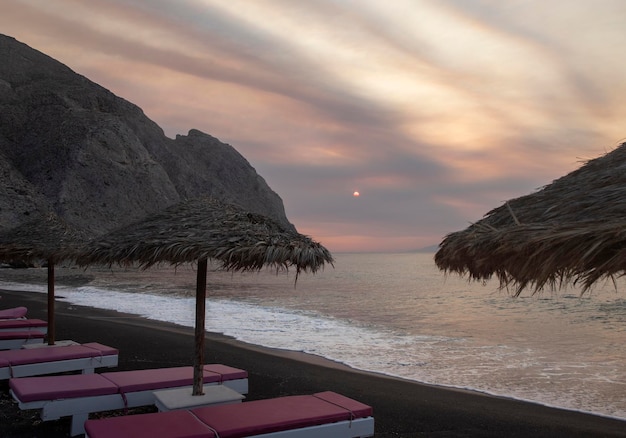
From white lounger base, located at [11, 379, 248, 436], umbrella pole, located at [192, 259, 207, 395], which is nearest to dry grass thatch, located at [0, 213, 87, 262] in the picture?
white lounger base, located at [11, 379, 248, 436]

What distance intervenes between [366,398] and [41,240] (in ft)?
18.0

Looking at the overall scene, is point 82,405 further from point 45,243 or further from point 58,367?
point 45,243

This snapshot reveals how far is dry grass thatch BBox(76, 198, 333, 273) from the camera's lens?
5113 millimetres

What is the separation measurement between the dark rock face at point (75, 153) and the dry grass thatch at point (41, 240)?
169 ft

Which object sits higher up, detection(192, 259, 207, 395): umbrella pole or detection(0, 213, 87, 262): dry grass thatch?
detection(0, 213, 87, 262): dry grass thatch

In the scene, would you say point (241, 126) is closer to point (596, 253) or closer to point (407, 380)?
point (407, 380)

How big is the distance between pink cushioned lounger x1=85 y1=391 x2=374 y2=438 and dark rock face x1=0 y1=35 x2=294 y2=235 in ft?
188

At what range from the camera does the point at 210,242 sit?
16.9 ft

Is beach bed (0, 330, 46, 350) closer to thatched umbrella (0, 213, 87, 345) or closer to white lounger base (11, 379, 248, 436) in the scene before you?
thatched umbrella (0, 213, 87, 345)

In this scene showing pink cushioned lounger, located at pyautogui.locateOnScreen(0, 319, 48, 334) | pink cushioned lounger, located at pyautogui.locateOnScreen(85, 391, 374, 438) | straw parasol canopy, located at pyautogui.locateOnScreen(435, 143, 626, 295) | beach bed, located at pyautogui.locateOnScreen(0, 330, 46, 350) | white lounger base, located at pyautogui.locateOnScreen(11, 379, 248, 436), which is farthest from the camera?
pink cushioned lounger, located at pyautogui.locateOnScreen(0, 319, 48, 334)

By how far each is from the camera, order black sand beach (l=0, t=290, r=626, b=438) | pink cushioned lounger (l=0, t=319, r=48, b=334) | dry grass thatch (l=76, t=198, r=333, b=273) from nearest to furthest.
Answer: dry grass thatch (l=76, t=198, r=333, b=273)
black sand beach (l=0, t=290, r=626, b=438)
pink cushioned lounger (l=0, t=319, r=48, b=334)

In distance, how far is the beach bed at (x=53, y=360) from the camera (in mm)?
6926

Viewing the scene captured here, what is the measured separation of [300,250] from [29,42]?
5171 inches

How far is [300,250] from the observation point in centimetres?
534
